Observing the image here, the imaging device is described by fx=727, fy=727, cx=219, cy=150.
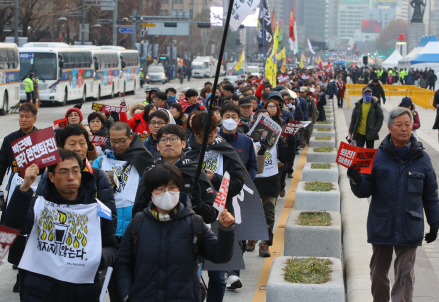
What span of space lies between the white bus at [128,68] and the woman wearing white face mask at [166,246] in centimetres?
4179

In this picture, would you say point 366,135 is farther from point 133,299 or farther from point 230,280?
point 133,299

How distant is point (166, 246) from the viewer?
3.83 metres

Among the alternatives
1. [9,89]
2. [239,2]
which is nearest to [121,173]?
[239,2]

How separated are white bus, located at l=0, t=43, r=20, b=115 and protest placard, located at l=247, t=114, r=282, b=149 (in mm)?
22481

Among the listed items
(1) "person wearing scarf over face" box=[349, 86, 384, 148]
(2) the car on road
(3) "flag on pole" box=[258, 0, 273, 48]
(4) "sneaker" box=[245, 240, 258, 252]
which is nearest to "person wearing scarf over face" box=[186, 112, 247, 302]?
(4) "sneaker" box=[245, 240, 258, 252]

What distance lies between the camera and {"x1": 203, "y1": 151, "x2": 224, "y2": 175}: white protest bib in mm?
5898

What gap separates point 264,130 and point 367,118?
6415mm

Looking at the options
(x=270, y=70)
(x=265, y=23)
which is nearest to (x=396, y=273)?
(x=270, y=70)

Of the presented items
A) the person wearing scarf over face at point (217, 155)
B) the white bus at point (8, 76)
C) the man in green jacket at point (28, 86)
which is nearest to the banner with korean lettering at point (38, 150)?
the person wearing scarf over face at point (217, 155)

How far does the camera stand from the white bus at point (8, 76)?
28984mm

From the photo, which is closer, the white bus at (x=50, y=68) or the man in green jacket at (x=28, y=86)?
the man in green jacket at (x=28, y=86)

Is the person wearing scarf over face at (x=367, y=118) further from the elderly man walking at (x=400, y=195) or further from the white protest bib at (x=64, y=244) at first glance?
the white protest bib at (x=64, y=244)

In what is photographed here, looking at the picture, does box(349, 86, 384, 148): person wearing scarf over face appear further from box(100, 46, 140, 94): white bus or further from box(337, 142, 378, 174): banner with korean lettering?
box(100, 46, 140, 94): white bus

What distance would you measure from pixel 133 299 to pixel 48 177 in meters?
0.92
